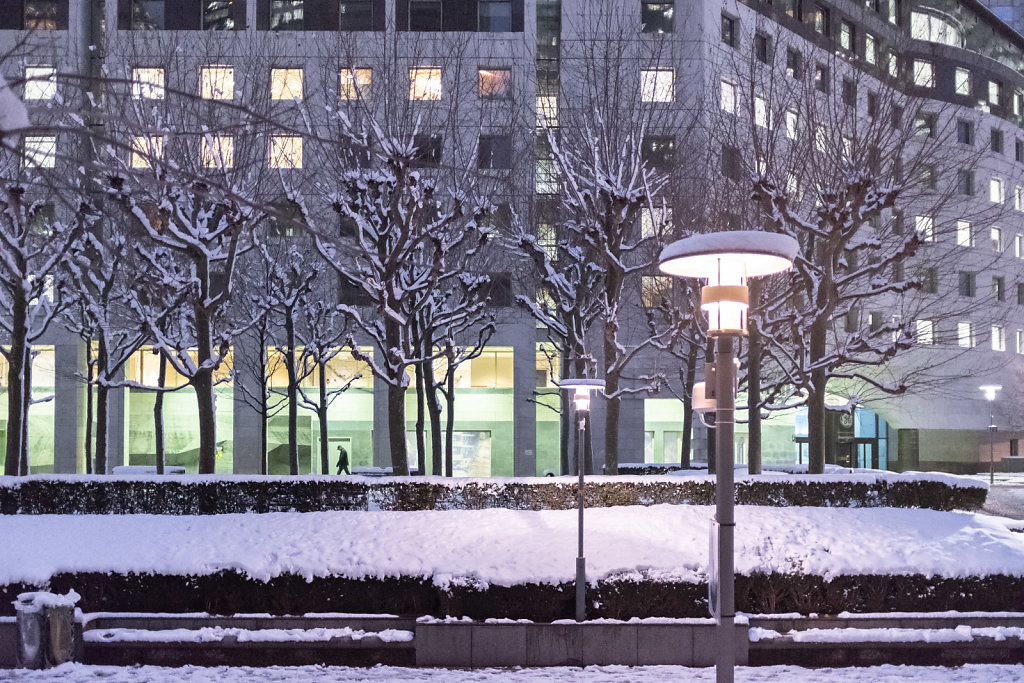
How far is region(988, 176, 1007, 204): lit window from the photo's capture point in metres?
48.3

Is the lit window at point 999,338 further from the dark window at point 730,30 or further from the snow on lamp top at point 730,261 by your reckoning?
the snow on lamp top at point 730,261

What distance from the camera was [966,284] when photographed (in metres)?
46.7

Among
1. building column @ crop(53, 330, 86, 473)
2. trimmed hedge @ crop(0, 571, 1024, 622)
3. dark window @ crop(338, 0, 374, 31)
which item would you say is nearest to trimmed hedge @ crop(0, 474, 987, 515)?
trimmed hedge @ crop(0, 571, 1024, 622)

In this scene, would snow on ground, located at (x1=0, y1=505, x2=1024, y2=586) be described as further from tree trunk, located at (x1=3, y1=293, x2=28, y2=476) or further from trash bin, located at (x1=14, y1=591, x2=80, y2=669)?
tree trunk, located at (x1=3, y1=293, x2=28, y2=476)

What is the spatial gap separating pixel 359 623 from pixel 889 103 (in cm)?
1393

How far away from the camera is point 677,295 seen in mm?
24750

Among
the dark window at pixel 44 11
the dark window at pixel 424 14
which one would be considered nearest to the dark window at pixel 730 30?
the dark window at pixel 424 14

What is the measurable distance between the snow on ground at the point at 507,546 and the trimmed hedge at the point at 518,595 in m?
0.11

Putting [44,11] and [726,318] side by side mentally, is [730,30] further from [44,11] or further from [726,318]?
[726,318]

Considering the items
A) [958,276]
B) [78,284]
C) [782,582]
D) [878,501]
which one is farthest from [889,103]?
[958,276]

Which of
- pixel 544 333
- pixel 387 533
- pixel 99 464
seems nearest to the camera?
pixel 387 533

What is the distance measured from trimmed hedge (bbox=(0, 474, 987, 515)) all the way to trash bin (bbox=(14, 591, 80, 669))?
488 centimetres

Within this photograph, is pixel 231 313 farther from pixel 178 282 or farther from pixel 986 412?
pixel 986 412

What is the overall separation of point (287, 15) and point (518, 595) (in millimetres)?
30569
